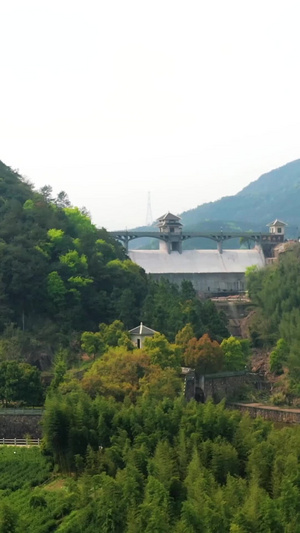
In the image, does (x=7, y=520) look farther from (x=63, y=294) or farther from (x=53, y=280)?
(x=53, y=280)

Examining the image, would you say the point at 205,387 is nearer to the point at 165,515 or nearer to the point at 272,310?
the point at 272,310

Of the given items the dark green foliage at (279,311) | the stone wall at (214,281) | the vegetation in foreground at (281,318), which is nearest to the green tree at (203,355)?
the vegetation in foreground at (281,318)

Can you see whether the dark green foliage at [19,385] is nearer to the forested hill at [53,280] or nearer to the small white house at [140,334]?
the forested hill at [53,280]

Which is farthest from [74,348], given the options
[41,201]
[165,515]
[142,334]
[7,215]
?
[165,515]

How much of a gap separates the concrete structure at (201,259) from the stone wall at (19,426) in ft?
85.1

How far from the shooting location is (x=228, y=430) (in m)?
25.6

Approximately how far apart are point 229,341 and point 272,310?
6.75 meters

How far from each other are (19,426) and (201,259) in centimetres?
3299

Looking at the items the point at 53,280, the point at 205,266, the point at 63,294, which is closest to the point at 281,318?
the point at 63,294

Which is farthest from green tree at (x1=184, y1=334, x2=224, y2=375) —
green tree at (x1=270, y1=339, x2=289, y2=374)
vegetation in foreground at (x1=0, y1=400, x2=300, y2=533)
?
vegetation in foreground at (x1=0, y1=400, x2=300, y2=533)

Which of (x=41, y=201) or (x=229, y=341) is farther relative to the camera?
(x=41, y=201)

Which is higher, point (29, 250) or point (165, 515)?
point (29, 250)

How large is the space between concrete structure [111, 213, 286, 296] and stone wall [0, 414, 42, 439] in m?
25.9

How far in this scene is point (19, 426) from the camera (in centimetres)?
2914
